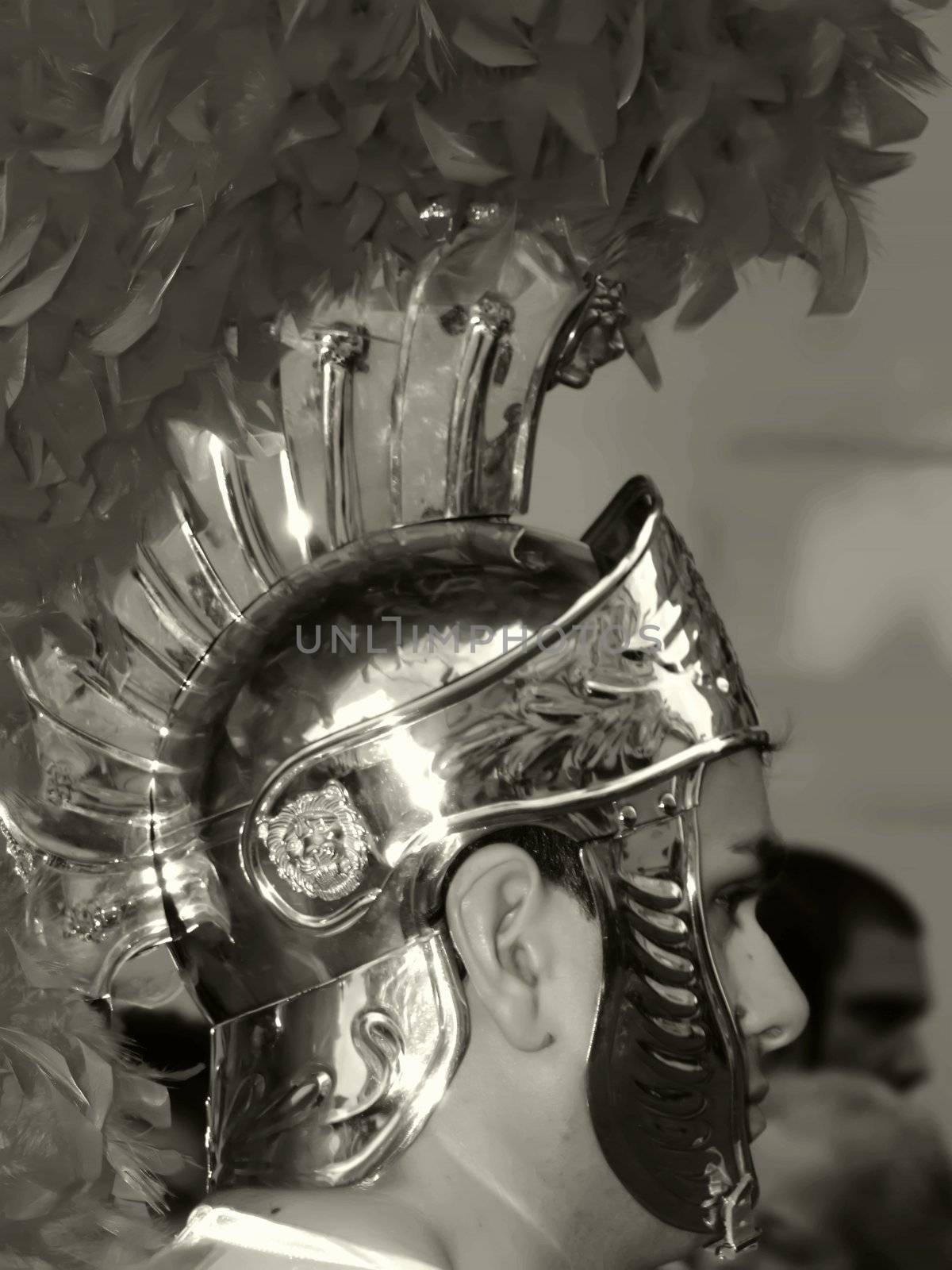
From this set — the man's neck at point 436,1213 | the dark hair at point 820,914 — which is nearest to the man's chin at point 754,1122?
the man's neck at point 436,1213

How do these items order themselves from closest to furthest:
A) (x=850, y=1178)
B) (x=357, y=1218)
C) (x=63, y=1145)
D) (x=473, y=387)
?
(x=357, y=1218)
(x=63, y=1145)
(x=473, y=387)
(x=850, y=1178)

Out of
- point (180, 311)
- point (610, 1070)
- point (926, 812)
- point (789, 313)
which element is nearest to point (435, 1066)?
point (610, 1070)

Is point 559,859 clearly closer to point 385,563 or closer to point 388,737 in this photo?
point 388,737

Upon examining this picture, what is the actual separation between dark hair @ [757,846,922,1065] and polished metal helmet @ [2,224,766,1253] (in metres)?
1.33

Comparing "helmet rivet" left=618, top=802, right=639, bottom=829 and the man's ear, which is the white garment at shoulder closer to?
→ the man's ear

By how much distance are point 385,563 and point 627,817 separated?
10.9 inches

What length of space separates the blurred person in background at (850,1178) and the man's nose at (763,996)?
1.43 meters

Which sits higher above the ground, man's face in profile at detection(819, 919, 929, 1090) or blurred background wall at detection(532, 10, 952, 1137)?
blurred background wall at detection(532, 10, 952, 1137)

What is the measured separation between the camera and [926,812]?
236 cm

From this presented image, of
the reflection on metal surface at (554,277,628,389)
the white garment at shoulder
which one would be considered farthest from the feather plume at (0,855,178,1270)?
the reflection on metal surface at (554,277,628,389)

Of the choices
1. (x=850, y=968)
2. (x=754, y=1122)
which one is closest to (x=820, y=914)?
(x=850, y=968)

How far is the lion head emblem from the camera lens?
973 millimetres

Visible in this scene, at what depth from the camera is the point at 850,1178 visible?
7.67 feet

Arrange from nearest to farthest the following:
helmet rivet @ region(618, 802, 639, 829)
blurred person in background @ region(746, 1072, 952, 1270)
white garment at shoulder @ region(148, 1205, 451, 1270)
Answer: white garment at shoulder @ region(148, 1205, 451, 1270)
helmet rivet @ region(618, 802, 639, 829)
blurred person in background @ region(746, 1072, 952, 1270)
